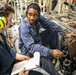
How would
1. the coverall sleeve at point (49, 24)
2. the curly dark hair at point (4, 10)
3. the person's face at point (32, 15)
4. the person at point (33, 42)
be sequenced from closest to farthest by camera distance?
1. the curly dark hair at point (4, 10)
2. the person at point (33, 42)
3. the person's face at point (32, 15)
4. the coverall sleeve at point (49, 24)

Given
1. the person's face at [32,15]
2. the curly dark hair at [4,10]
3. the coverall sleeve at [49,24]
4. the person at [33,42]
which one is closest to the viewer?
the curly dark hair at [4,10]

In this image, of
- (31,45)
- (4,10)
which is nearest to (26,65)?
(31,45)

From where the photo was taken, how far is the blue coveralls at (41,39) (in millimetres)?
2004

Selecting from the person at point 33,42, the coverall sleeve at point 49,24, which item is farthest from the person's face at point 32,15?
the coverall sleeve at point 49,24

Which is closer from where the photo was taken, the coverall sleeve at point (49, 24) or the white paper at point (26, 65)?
the white paper at point (26, 65)

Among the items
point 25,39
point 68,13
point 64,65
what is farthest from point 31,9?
point 68,13

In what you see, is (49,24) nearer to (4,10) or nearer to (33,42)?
(33,42)

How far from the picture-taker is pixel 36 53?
1.89 m

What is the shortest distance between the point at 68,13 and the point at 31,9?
104 cm

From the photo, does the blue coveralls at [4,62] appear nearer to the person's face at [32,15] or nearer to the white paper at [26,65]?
the white paper at [26,65]

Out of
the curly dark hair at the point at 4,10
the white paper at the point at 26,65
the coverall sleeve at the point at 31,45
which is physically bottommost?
the white paper at the point at 26,65

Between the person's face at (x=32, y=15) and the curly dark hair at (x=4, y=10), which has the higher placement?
the curly dark hair at (x=4, y=10)

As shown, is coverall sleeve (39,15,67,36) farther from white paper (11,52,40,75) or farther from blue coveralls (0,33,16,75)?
blue coveralls (0,33,16,75)

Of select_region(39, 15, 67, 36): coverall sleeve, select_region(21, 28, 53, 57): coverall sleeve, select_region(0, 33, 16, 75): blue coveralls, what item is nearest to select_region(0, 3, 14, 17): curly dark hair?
select_region(0, 33, 16, 75): blue coveralls
